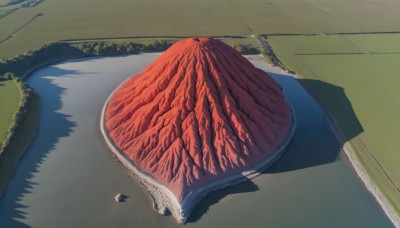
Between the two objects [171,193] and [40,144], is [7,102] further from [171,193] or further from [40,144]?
[171,193]

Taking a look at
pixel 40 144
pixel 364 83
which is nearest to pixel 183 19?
pixel 364 83

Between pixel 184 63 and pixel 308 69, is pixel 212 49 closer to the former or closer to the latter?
pixel 184 63

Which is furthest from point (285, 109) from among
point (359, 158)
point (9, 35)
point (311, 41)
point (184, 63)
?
point (9, 35)

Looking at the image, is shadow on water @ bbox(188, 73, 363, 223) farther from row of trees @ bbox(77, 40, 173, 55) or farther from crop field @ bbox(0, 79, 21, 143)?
crop field @ bbox(0, 79, 21, 143)

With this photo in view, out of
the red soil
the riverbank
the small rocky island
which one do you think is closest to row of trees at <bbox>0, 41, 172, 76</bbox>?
the small rocky island

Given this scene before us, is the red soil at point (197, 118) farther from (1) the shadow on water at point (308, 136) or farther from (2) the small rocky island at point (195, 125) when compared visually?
(1) the shadow on water at point (308, 136)
